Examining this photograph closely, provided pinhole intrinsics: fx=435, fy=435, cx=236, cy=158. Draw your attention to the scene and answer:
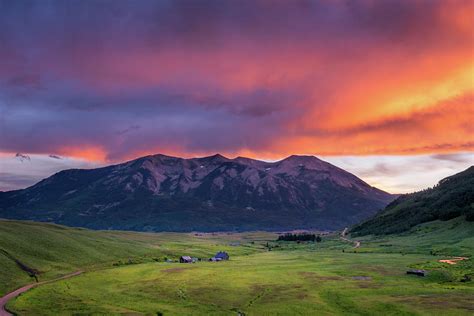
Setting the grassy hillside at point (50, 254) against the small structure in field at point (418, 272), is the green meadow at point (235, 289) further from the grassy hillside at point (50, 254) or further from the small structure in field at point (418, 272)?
the small structure in field at point (418, 272)

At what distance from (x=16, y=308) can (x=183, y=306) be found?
30.9 meters

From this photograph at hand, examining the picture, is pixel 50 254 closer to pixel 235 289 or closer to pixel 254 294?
pixel 235 289

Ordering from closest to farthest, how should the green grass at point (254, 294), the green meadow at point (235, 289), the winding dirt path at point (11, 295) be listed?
1. the green grass at point (254, 294)
2. the green meadow at point (235, 289)
3. the winding dirt path at point (11, 295)

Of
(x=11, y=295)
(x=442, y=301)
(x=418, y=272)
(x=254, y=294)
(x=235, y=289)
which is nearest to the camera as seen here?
(x=442, y=301)

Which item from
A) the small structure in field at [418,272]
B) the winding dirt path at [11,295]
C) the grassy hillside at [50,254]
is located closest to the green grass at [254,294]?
the winding dirt path at [11,295]

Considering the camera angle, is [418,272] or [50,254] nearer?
[418,272]

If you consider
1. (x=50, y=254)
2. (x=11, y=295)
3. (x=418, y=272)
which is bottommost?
(x=11, y=295)

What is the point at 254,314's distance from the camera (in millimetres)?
76250

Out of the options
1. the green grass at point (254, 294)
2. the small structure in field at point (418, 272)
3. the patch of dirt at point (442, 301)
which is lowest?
the green grass at point (254, 294)

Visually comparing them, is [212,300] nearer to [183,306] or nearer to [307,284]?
[183,306]

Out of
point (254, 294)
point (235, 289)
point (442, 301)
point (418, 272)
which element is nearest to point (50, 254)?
point (235, 289)

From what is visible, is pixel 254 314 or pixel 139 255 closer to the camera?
pixel 254 314

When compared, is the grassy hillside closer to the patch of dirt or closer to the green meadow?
the green meadow

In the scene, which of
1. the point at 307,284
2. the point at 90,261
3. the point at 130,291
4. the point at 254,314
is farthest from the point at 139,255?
the point at 254,314
